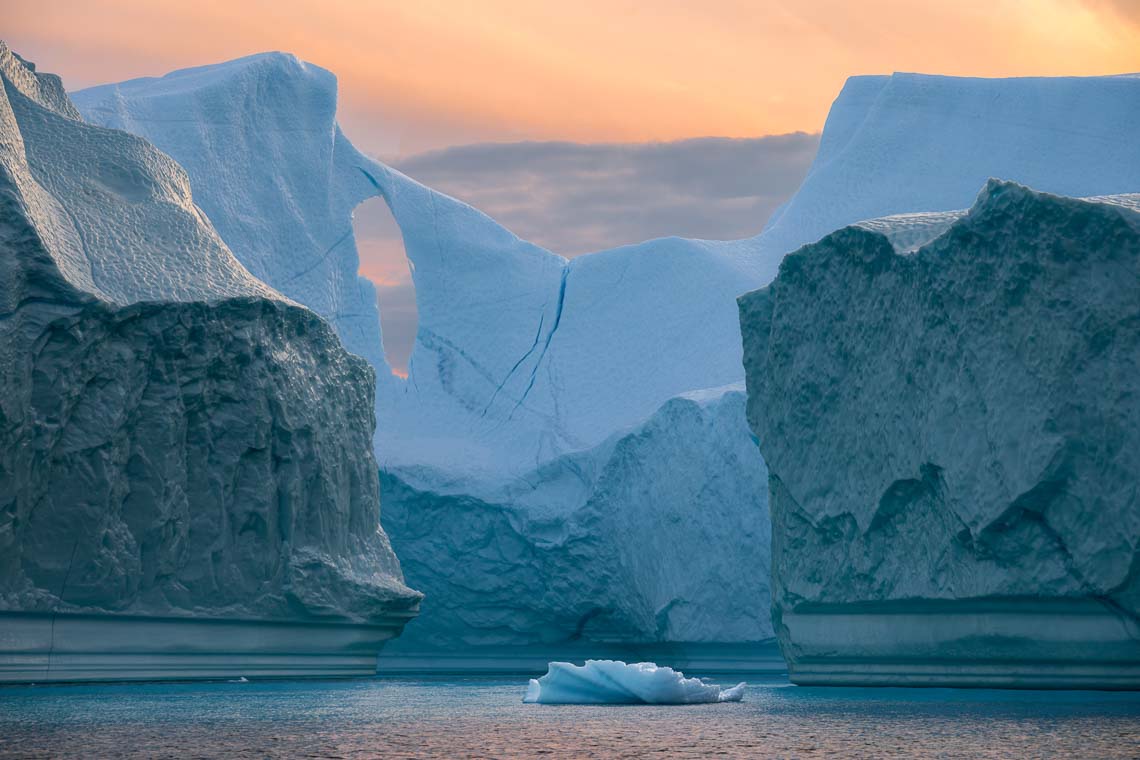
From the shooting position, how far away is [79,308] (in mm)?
13469

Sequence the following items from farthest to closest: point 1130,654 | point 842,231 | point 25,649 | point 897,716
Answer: point 842,231 < point 25,649 < point 1130,654 < point 897,716

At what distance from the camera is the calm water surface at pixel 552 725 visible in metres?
7.15

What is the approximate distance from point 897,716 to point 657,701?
2753 mm

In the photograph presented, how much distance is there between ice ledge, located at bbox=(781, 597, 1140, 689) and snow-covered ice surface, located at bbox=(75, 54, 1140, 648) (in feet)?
17.3

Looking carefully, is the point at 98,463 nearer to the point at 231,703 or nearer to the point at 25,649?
the point at 25,649

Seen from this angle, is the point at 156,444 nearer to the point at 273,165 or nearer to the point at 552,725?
the point at 552,725

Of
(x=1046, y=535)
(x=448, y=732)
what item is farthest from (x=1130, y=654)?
(x=448, y=732)

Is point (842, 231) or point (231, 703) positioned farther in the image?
point (842, 231)

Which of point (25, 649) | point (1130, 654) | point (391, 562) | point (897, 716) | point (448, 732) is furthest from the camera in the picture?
point (391, 562)

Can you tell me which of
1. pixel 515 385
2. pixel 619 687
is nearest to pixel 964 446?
pixel 619 687

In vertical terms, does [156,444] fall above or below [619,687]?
above

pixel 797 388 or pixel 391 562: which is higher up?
pixel 797 388

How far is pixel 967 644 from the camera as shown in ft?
40.9

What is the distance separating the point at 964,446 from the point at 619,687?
360 cm
